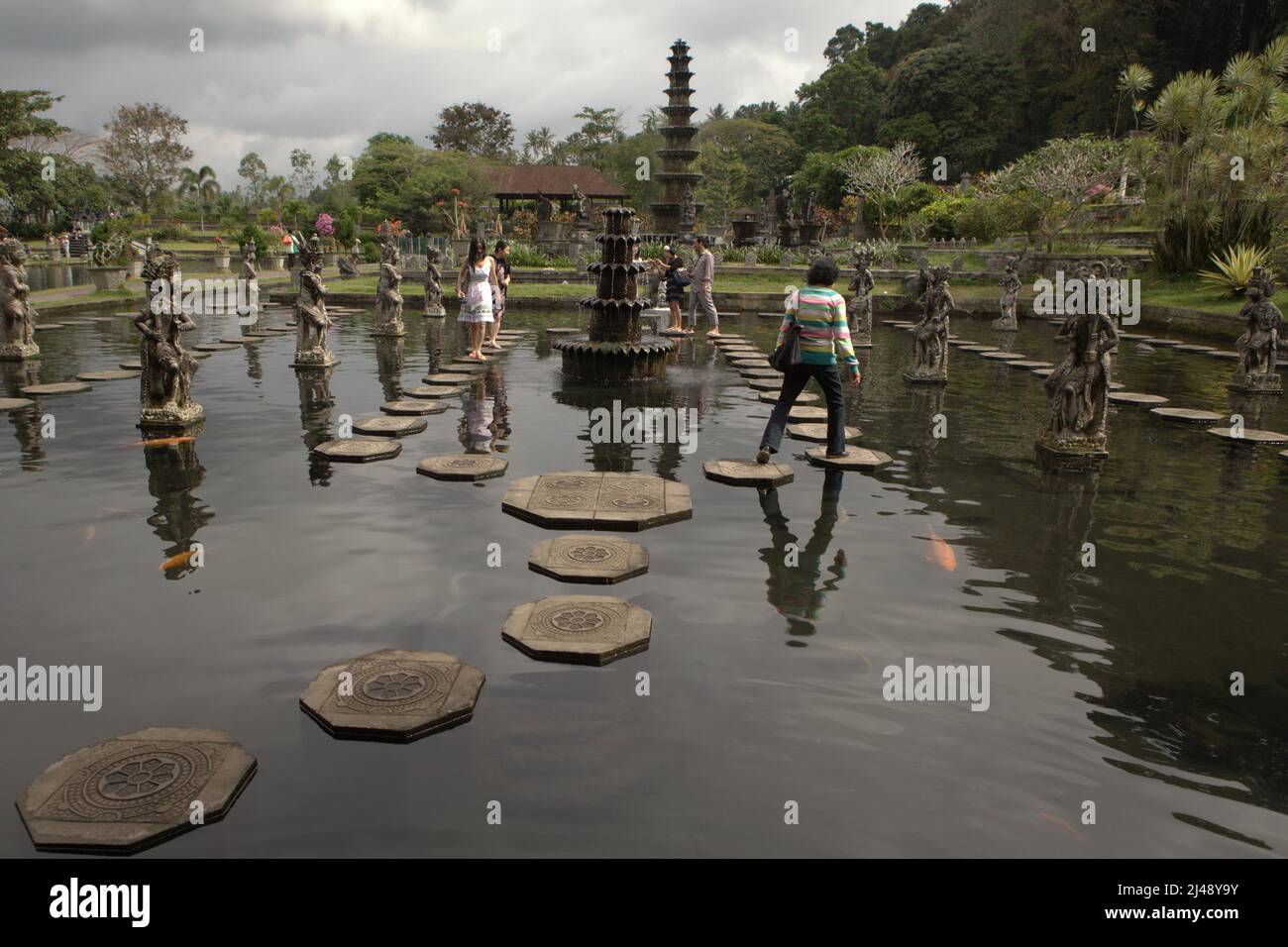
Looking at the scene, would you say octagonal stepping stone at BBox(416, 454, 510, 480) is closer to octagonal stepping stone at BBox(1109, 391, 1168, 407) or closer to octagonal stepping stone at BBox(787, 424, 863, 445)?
octagonal stepping stone at BBox(787, 424, 863, 445)

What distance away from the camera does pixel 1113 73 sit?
46.0 metres

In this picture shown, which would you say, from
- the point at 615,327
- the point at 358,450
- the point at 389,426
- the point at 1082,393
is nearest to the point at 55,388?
the point at 389,426

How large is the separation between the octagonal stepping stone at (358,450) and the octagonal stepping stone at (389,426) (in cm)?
34

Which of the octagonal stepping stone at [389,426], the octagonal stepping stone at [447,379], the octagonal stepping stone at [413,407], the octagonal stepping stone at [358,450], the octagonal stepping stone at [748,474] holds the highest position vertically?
the octagonal stepping stone at [447,379]

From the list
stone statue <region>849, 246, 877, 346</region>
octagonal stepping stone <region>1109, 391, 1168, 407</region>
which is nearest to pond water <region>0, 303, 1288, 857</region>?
octagonal stepping stone <region>1109, 391, 1168, 407</region>

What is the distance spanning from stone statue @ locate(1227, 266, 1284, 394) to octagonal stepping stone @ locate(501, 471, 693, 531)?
904 cm

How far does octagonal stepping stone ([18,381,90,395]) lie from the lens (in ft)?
31.9

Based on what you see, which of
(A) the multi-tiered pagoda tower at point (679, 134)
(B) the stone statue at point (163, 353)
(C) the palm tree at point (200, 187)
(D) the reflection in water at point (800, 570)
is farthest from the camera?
(C) the palm tree at point (200, 187)

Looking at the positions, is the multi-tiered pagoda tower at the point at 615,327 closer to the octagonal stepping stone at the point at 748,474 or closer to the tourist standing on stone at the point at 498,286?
the tourist standing on stone at the point at 498,286

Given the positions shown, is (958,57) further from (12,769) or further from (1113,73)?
(12,769)

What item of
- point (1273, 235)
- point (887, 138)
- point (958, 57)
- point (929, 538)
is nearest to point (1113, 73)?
point (958, 57)

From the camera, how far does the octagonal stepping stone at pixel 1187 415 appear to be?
949cm

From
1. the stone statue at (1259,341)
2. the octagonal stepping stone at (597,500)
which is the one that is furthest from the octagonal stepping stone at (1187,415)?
the octagonal stepping stone at (597,500)

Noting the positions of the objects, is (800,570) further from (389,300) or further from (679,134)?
(679,134)
